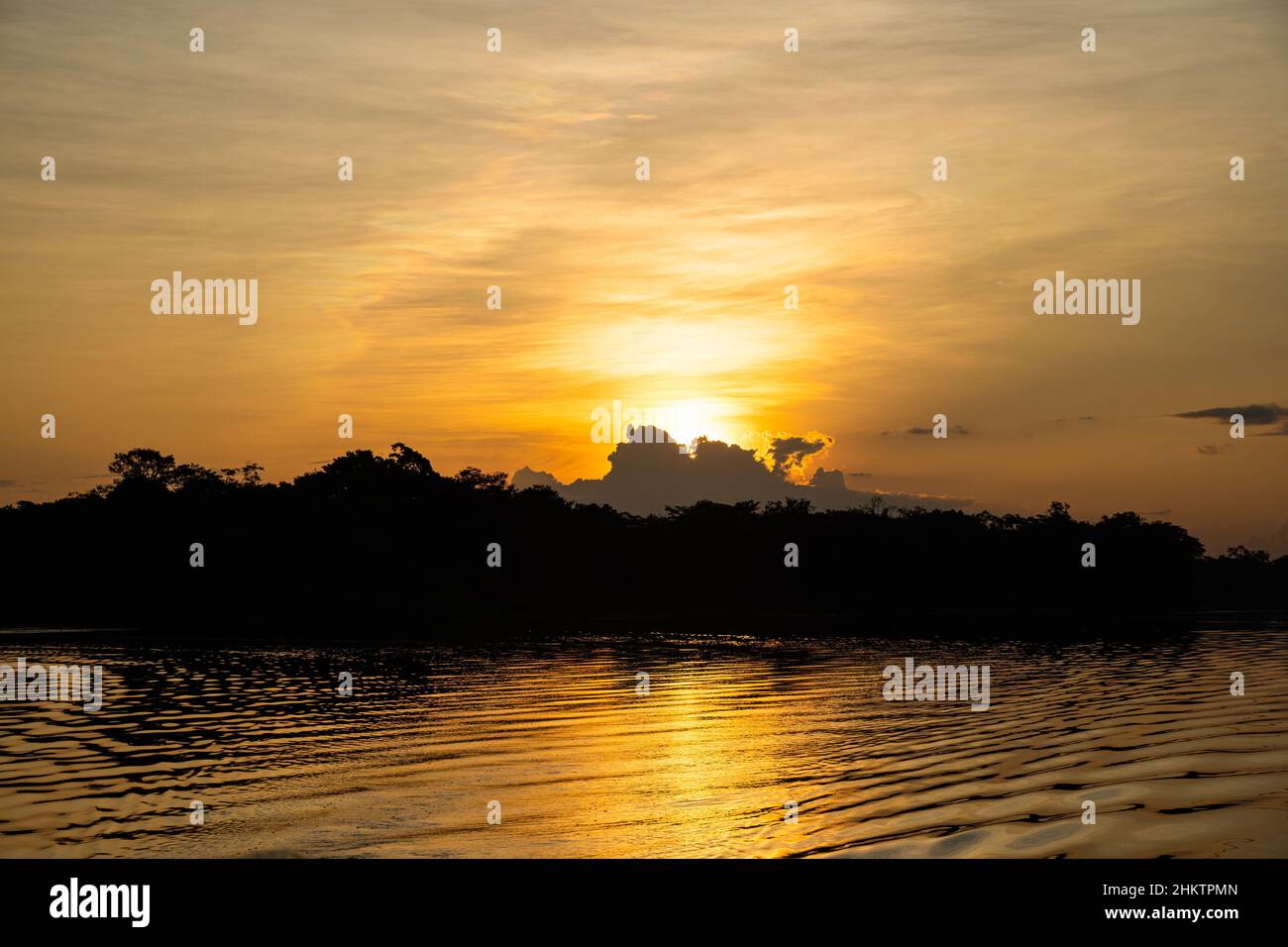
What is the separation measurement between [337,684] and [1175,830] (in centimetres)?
2844

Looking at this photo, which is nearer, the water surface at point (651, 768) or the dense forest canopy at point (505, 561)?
the water surface at point (651, 768)

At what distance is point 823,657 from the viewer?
48.2 metres

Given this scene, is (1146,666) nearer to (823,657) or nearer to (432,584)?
(823,657)

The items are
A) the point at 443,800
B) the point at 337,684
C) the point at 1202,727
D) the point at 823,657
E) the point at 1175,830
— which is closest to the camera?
the point at 1175,830

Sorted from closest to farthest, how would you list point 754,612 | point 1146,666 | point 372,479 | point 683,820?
point 683,820, point 1146,666, point 754,612, point 372,479

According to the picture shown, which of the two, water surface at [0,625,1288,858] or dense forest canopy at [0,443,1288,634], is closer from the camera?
water surface at [0,625,1288,858]

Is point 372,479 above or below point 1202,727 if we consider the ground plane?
above

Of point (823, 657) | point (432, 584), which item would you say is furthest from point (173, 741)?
point (432, 584)

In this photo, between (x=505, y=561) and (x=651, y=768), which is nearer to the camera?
(x=651, y=768)
